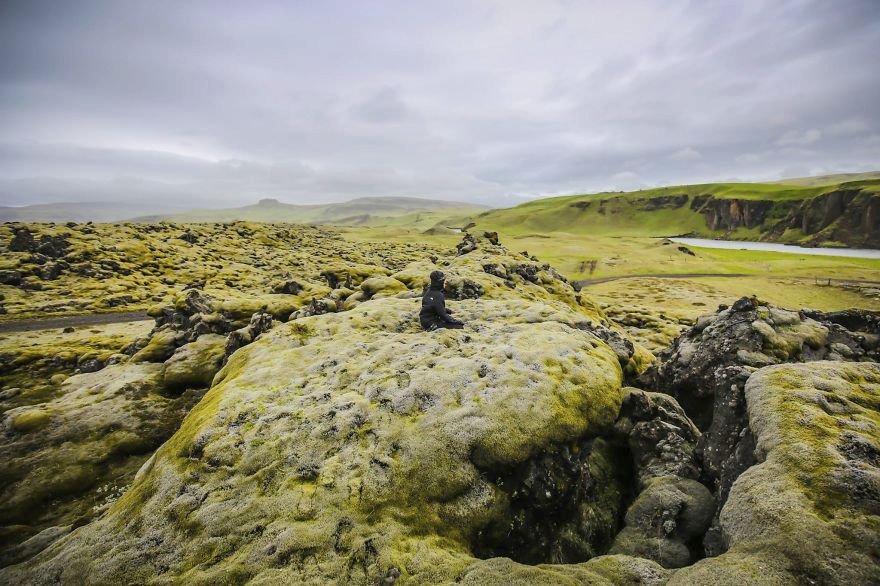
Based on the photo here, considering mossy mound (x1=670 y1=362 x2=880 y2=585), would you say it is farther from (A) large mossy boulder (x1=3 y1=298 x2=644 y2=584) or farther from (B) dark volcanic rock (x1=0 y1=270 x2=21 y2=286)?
(B) dark volcanic rock (x1=0 y1=270 x2=21 y2=286)

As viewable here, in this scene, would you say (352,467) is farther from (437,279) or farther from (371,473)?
(437,279)

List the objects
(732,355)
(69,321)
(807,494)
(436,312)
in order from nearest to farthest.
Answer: (807,494) < (732,355) < (436,312) < (69,321)

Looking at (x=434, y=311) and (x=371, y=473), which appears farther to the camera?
(x=434, y=311)

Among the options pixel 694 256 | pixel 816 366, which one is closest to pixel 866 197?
pixel 694 256

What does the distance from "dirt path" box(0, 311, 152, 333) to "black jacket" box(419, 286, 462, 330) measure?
41196 mm

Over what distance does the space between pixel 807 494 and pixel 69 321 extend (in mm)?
58370

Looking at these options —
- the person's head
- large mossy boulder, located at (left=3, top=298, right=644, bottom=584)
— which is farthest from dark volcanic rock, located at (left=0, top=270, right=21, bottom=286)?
the person's head

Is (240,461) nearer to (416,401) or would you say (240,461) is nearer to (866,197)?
(416,401)

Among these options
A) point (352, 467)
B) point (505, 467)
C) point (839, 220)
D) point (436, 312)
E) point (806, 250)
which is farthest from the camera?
point (839, 220)

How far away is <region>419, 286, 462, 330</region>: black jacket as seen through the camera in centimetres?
1845

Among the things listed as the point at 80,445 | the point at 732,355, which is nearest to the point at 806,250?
the point at 732,355

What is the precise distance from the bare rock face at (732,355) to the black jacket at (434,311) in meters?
9.99

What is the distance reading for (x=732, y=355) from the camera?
1428 cm

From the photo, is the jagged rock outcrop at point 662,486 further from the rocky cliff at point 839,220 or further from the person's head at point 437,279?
the rocky cliff at point 839,220
